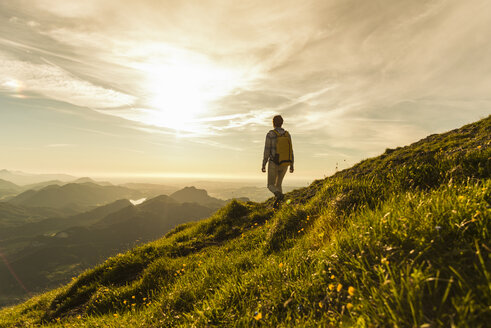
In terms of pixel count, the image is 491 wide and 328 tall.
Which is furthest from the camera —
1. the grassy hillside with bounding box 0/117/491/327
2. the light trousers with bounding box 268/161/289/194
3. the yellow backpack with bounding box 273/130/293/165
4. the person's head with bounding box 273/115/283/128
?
the light trousers with bounding box 268/161/289/194

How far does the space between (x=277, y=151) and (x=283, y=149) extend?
0.99ft

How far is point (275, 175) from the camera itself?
35.7ft

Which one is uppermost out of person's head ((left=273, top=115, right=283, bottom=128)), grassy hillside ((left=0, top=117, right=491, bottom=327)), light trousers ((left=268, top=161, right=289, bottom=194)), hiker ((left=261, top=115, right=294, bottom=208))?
person's head ((left=273, top=115, right=283, bottom=128))

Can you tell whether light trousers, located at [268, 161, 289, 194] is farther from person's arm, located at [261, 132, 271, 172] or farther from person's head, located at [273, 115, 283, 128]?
person's head, located at [273, 115, 283, 128]

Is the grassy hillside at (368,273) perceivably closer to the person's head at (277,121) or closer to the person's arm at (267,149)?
the person's arm at (267,149)

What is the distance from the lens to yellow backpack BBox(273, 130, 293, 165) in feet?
33.9

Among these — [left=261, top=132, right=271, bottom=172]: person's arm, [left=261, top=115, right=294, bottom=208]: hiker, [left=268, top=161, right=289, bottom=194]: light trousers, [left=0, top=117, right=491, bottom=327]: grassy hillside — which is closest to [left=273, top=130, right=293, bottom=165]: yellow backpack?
[left=261, top=115, right=294, bottom=208]: hiker

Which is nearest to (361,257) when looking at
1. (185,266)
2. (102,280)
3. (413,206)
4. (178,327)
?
(413,206)

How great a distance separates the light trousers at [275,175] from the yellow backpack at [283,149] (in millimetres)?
246

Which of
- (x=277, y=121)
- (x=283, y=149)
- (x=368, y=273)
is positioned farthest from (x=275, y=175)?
(x=368, y=273)

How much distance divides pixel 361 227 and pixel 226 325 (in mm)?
2166

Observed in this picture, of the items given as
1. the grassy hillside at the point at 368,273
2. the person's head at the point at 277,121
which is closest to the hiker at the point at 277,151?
the person's head at the point at 277,121

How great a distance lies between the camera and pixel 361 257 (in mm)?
2539

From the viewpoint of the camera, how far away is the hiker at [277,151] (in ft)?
34.0
